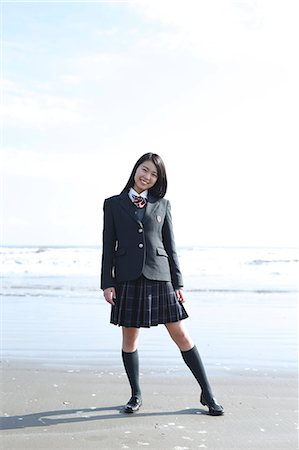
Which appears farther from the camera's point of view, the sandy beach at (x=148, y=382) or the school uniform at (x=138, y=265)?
the school uniform at (x=138, y=265)

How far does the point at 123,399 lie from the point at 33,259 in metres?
19.6

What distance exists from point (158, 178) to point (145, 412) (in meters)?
1.52

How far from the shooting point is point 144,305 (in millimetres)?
3639

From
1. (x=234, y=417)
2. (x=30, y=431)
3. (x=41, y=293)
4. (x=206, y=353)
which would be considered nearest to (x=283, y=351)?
(x=206, y=353)

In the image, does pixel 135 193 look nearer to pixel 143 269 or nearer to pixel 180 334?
pixel 143 269

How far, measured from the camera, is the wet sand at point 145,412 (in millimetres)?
3088

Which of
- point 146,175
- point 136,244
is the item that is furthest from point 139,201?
point 136,244

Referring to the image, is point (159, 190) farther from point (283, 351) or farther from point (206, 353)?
point (283, 351)

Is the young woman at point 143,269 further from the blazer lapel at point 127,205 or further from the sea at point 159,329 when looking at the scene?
the sea at point 159,329

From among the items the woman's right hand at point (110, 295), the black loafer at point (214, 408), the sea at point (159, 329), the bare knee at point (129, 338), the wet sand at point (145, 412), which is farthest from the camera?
the sea at point (159, 329)

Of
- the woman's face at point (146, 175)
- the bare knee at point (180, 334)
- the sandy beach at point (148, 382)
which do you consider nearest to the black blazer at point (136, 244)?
the woman's face at point (146, 175)

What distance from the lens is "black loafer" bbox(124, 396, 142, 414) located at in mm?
3594

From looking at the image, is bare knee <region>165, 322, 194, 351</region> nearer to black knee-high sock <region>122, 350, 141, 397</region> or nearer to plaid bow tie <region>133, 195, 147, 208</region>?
black knee-high sock <region>122, 350, 141, 397</region>

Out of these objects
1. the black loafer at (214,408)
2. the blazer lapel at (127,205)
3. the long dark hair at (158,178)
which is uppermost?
the long dark hair at (158,178)
